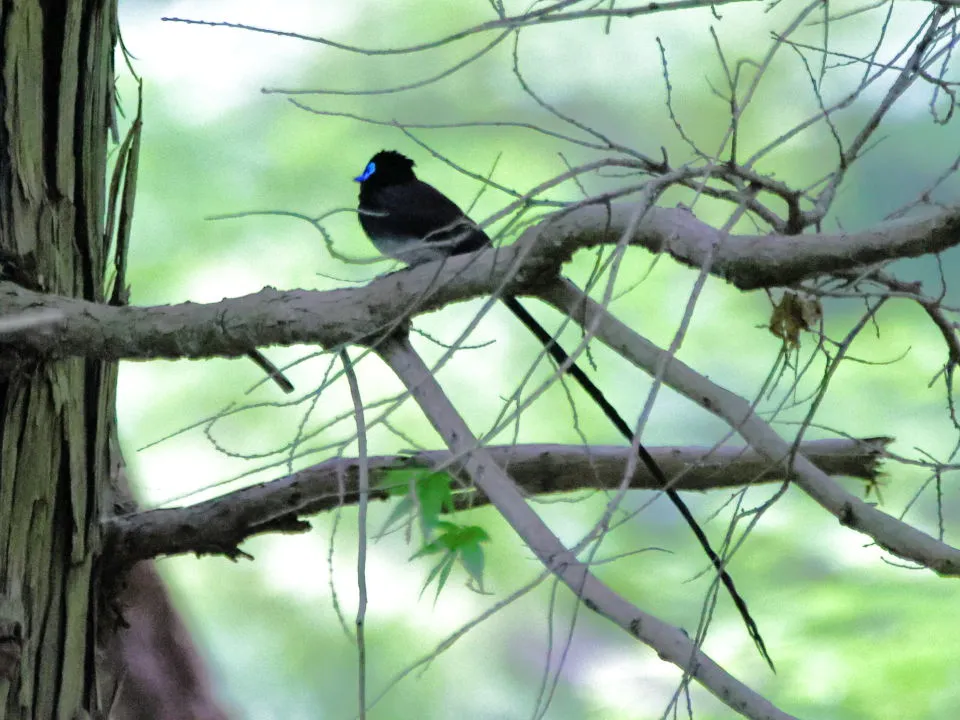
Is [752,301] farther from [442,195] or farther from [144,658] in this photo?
[144,658]

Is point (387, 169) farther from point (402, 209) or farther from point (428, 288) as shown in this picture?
point (428, 288)

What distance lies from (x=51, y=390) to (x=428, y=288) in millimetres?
514

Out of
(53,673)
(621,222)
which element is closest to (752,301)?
(621,222)

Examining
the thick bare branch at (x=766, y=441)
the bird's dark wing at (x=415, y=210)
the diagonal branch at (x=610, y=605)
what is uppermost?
the bird's dark wing at (x=415, y=210)

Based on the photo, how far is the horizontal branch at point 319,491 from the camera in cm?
123

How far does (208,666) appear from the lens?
6.14 feet

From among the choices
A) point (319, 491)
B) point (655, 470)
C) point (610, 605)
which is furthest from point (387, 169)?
point (610, 605)

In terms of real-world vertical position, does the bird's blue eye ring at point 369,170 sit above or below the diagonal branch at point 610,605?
above

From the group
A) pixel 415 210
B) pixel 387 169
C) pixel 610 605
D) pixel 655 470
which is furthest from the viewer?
pixel 387 169

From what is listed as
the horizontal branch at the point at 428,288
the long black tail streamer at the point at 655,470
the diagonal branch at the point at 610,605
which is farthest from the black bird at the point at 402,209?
the diagonal branch at the point at 610,605

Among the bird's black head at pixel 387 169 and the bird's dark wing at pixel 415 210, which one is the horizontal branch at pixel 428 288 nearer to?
the bird's dark wing at pixel 415 210

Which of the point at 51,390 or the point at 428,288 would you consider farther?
the point at 51,390

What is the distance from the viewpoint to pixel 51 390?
3.84ft

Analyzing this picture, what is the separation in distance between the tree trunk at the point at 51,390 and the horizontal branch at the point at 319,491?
0.06 metres
